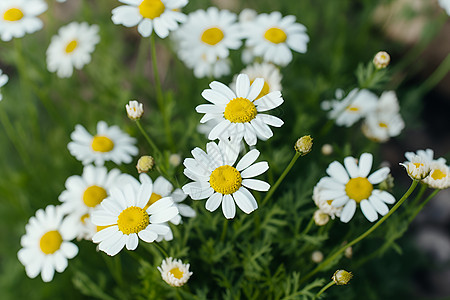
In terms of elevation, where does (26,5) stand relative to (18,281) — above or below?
above

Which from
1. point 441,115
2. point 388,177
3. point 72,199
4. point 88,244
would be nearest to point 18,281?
point 88,244

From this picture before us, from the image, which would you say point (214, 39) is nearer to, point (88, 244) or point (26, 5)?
point (26, 5)

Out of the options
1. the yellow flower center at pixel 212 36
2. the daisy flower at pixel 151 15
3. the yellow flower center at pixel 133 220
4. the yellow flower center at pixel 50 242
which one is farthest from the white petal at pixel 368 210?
the yellow flower center at pixel 50 242

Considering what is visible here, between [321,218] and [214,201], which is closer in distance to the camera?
[214,201]

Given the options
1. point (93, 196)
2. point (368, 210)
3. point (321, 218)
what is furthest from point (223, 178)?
point (93, 196)

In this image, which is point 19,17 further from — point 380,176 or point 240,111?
point 380,176

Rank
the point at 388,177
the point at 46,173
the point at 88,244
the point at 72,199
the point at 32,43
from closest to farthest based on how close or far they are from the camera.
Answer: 1. the point at 388,177
2. the point at 72,199
3. the point at 88,244
4. the point at 46,173
5. the point at 32,43

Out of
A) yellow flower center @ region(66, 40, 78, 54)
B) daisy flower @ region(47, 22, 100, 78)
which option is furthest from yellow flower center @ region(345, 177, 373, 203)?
yellow flower center @ region(66, 40, 78, 54)
